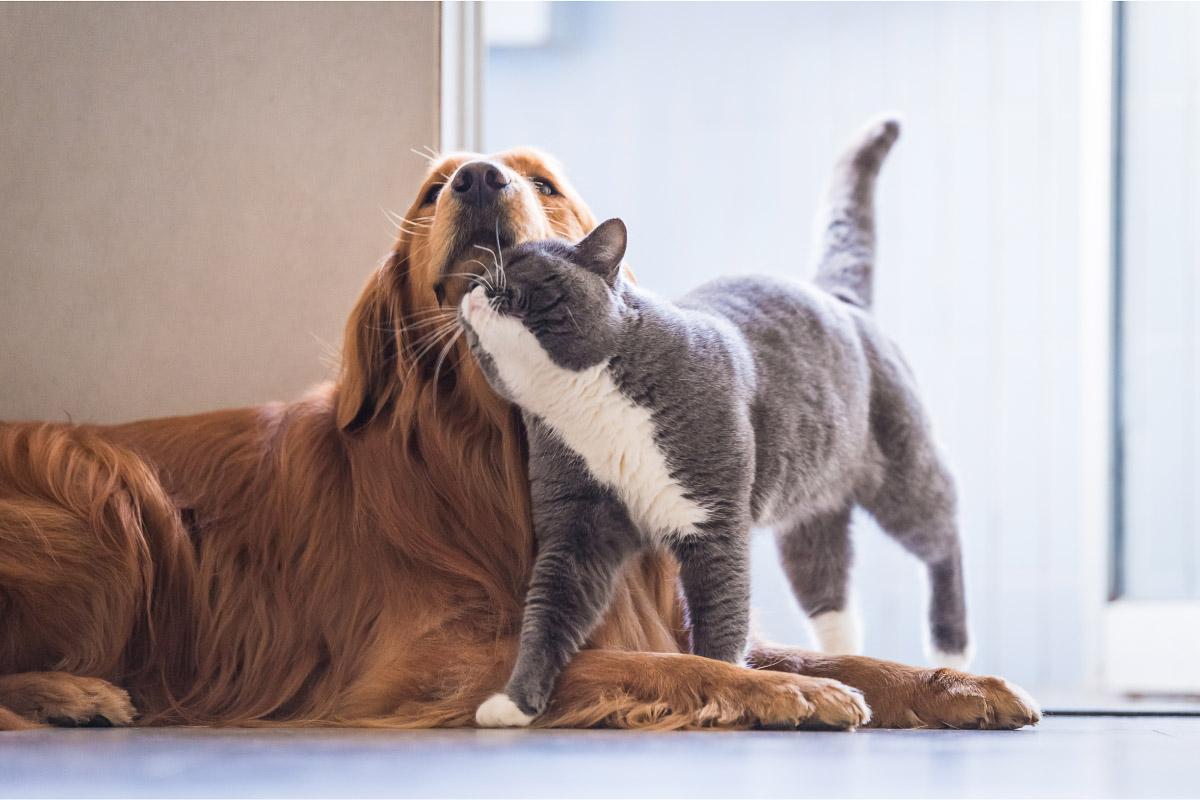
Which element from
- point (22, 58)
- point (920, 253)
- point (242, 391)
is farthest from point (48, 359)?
point (920, 253)

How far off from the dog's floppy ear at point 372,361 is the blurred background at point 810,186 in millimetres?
428

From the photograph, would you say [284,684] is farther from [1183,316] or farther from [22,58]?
[1183,316]

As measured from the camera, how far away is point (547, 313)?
128 cm

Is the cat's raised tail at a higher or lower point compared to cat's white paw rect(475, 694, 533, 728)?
higher

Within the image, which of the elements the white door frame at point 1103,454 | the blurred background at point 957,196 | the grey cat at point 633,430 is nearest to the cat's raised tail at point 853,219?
the grey cat at point 633,430

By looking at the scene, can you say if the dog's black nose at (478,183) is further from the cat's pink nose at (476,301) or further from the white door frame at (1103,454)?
the white door frame at (1103,454)

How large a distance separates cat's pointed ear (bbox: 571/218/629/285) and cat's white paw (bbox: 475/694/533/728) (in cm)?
46

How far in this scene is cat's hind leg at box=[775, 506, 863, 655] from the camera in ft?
5.61

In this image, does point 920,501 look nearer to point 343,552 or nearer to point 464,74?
point 343,552

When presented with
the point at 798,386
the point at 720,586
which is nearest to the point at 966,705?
the point at 720,586

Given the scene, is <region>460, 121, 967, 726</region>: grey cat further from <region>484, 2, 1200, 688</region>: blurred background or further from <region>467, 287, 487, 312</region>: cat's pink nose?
<region>484, 2, 1200, 688</region>: blurred background

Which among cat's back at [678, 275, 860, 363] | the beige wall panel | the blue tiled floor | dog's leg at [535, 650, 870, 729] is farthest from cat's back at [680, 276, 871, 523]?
the beige wall panel

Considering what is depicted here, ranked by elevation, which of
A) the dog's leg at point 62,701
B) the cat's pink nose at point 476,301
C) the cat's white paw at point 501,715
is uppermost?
the cat's pink nose at point 476,301

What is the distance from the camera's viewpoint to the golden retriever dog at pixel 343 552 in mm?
1419
